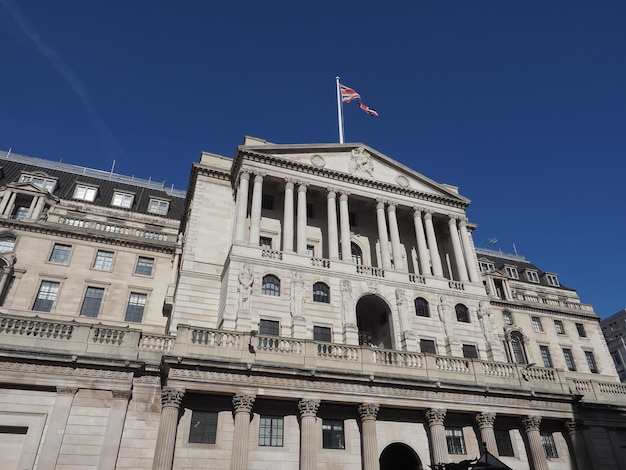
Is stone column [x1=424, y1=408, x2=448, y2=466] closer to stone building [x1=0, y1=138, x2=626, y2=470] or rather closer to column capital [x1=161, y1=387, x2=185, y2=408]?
stone building [x1=0, y1=138, x2=626, y2=470]

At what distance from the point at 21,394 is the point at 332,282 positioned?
2004cm

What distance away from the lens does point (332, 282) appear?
110 feet

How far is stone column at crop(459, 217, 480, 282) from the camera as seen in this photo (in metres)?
39.1

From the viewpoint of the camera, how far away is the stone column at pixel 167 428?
20.7m

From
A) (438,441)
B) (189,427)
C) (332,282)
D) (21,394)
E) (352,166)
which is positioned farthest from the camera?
(352,166)

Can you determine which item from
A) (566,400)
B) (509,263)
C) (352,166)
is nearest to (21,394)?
(352,166)

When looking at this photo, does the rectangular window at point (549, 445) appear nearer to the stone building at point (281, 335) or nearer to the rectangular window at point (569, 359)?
the stone building at point (281, 335)

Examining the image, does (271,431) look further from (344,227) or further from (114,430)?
(344,227)

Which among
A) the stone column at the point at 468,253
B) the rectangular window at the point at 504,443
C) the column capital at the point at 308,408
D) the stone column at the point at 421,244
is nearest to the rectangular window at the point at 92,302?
the column capital at the point at 308,408

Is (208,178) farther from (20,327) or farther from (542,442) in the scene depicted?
(542,442)

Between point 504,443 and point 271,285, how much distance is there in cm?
1856

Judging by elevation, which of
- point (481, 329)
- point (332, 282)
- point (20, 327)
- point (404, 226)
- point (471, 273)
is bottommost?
point (20, 327)

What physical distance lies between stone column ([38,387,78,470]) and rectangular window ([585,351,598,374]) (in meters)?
51.9

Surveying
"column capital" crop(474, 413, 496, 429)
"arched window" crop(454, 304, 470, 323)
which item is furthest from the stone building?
"arched window" crop(454, 304, 470, 323)
